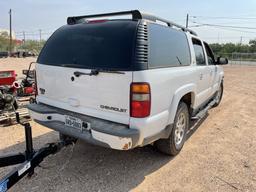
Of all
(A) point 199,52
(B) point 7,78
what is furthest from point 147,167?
(B) point 7,78

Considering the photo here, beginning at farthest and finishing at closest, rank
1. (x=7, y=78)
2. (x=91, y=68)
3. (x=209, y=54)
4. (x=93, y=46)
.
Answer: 1. (x=7, y=78)
2. (x=209, y=54)
3. (x=93, y=46)
4. (x=91, y=68)

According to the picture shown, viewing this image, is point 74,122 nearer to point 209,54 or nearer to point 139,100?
point 139,100

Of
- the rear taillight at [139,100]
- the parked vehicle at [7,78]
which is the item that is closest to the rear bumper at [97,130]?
the rear taillight at [139,100]

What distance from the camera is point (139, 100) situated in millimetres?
2957

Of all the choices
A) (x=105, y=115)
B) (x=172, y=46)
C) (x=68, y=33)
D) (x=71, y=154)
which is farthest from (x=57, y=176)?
(x=172, y=46)

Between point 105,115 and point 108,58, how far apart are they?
0.69 meters

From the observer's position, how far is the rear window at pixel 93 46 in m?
3.07

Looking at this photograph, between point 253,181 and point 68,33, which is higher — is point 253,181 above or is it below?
below

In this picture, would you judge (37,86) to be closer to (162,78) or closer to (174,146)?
(162,78)

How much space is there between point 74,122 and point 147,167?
4.11 feet

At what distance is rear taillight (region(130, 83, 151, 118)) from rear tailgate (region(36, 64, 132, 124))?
59mm

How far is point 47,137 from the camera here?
475 centimetres

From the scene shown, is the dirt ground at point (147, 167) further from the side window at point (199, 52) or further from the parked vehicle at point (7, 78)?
the parked vehicle at point (7, 78)

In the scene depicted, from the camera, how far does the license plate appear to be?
3.28 meters
